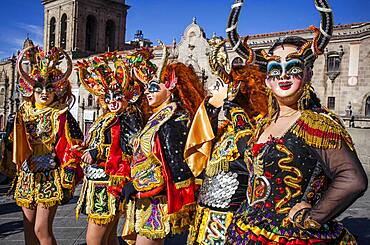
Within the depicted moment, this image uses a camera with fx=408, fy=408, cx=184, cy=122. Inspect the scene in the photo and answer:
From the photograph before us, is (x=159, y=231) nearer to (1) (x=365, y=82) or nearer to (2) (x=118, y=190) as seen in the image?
(2) (x=118, y=190)

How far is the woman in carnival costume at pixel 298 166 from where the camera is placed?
2047 millimetres

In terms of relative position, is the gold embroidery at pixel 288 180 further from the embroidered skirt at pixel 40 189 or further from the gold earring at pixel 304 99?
the embroidered skirt at pixel 40 189

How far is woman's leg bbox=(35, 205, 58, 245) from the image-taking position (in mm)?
4203

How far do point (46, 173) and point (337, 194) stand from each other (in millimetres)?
3275

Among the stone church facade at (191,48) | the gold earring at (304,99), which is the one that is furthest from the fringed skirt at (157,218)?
the gold earring at (304,99)

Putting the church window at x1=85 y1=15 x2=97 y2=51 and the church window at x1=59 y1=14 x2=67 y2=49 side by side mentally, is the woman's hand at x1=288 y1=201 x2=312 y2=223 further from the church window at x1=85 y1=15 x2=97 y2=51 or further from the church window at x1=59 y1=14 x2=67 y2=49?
the church window at x1=59 y1=14 x2=67 y2=49

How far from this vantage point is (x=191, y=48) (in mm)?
28953

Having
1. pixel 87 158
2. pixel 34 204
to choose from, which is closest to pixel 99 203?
pixel 87 158

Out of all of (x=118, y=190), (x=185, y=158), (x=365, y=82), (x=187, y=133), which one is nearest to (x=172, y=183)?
(x=185, y=158)

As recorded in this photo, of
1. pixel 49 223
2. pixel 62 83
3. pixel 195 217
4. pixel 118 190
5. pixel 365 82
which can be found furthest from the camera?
pixel 365 82

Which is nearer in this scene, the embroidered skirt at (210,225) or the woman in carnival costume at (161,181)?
the embroidered skirt at (210,225)

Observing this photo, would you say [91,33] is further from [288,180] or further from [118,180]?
[288,180]

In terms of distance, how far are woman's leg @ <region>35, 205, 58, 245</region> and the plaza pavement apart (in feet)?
2.99

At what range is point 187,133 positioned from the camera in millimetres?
3496
